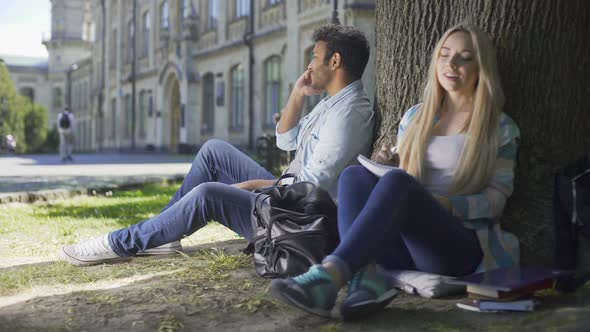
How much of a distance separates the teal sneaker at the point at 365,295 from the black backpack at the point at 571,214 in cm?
82

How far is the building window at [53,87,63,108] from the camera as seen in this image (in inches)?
3041

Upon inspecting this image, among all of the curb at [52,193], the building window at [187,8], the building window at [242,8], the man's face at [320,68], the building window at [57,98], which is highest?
the building window at [187,8]

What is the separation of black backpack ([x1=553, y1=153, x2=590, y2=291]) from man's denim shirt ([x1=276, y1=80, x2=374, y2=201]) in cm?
114

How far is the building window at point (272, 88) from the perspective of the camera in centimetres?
2375

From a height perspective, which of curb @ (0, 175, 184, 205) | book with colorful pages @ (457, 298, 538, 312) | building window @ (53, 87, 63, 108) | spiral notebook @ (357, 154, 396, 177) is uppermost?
building window @ (53, 87, 63, 108)

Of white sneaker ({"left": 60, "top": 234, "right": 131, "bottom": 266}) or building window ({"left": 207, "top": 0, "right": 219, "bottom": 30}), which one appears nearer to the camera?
white sneaker ({"left": 60, "top": 234, "right": 131, "bottom": 266})

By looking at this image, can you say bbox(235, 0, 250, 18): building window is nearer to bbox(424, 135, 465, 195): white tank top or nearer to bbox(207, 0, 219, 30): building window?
bbox(207, 0, 219, 30): building window

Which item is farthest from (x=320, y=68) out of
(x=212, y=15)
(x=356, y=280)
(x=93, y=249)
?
(x=212, y=15)

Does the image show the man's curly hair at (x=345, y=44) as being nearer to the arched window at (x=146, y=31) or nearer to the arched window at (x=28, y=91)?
the arched window at (x=146, y=31)

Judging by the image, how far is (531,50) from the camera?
3.81 meters

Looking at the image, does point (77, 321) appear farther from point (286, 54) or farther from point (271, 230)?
point (286, 54)

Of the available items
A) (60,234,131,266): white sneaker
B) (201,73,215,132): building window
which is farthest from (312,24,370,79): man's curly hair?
(201,73,215,132): building window

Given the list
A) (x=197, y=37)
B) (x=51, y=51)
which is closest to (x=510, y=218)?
(x=197, y=37)

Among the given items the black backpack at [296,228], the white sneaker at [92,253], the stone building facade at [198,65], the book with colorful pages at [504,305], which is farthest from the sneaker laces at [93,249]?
the stone building facade at [198,65]
